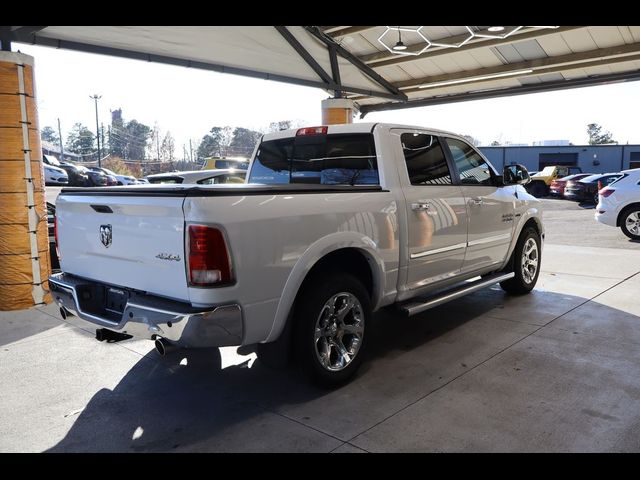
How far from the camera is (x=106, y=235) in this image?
10.8ft

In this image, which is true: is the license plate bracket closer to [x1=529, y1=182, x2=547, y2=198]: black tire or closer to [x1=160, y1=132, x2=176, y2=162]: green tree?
[x1=529, y1=182, x2=547, y2=198]: black tire

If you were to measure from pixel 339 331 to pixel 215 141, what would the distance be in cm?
6649

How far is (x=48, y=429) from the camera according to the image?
10.1 feet

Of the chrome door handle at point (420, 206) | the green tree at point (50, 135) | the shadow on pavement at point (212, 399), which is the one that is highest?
the green tree at point (50, 135)

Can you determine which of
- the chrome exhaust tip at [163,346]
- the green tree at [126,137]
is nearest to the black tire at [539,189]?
the chrome exhaust tip at [163,346]

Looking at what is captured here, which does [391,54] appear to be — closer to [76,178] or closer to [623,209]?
[623,209]

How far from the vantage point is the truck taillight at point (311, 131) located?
448 cm

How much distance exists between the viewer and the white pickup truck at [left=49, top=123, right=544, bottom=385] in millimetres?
2807

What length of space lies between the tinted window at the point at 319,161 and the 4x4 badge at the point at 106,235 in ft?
5.84

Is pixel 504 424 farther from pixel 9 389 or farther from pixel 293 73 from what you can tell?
pixel 293 73

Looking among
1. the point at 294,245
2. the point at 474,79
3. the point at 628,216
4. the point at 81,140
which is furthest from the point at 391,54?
the point at 81,140

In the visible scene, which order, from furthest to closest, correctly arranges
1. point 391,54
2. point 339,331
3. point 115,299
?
point 391,54 → point 339,331 → point 115,299

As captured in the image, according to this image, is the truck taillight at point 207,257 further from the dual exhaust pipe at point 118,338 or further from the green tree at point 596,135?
the green tree at point 596,135
